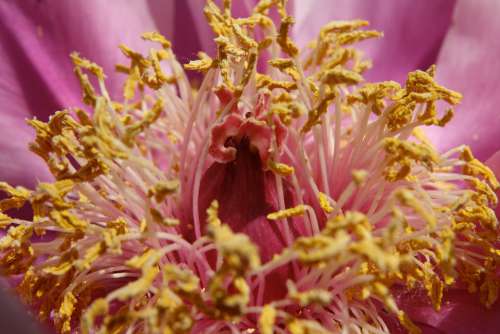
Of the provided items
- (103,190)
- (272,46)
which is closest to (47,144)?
(103,190)

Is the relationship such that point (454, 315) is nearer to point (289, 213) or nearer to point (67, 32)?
point (289, 213)

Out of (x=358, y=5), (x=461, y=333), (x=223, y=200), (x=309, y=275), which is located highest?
(x=358, y=5)

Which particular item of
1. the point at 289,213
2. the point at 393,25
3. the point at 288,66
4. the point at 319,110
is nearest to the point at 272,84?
the point at 288,66

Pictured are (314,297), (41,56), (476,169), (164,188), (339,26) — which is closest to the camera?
(314,297)

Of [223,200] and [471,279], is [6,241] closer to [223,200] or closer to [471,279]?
[223,200]

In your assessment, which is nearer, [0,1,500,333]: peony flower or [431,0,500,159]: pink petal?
[0,1,500,333]: peony flower

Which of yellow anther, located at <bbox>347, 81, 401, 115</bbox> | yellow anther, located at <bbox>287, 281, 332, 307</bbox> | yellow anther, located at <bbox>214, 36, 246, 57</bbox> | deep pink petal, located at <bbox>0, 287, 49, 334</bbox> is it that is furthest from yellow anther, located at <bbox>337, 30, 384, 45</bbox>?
deep pink petal, located at <bbox>0, 287, 49, 334</bbox>

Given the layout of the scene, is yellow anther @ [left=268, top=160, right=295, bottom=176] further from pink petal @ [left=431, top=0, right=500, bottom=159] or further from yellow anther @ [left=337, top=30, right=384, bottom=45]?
pink petal @ [left=431, top=0, right=500, bottom=159]
